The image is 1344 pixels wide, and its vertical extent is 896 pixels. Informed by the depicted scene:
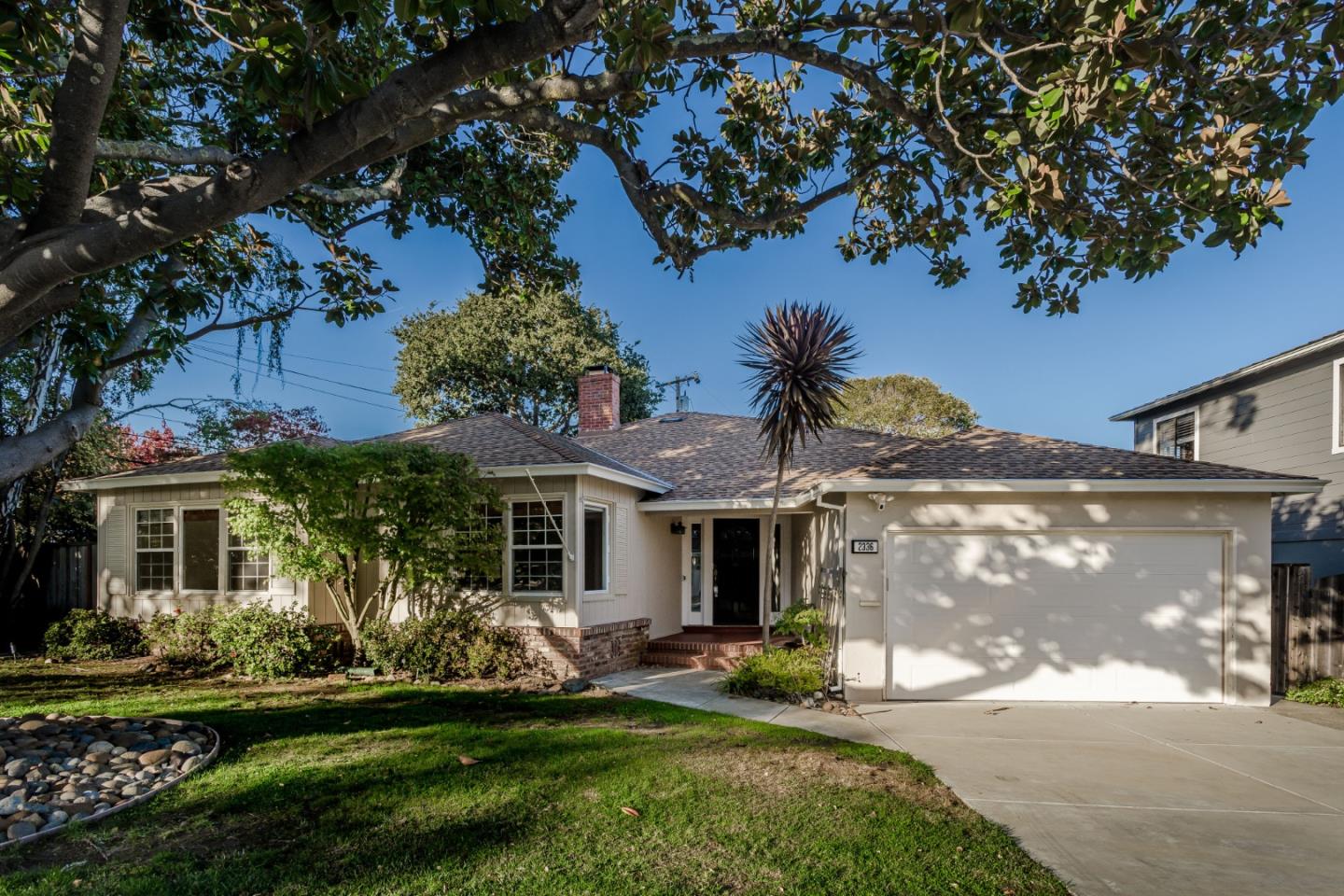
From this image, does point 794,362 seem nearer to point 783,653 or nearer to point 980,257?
point 783,653

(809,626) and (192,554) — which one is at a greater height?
(192,554)

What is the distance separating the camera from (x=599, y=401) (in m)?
18.8

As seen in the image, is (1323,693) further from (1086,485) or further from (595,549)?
(595,549)

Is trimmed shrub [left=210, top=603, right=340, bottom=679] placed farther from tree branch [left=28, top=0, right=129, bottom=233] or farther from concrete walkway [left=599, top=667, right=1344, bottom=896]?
tree branch [left=28, top=0, right=129, bottom=233]

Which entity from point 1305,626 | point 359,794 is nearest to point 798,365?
point 359,794

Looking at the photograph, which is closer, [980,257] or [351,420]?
[980,257]

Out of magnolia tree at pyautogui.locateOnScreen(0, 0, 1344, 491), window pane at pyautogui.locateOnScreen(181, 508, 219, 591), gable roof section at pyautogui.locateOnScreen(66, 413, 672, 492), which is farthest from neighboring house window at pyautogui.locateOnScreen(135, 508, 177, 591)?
magnolia tree at pyautogui.locateOnScreen(0, 0, 1344, 491)

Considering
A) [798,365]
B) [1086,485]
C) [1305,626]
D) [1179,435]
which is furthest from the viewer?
[1179,435]

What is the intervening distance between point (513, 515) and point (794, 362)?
15.3 ft

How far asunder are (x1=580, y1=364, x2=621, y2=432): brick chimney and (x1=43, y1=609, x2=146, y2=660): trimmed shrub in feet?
32.8

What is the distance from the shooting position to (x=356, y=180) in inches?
350

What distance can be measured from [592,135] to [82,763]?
644 centimetres

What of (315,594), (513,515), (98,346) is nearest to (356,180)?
(98,346)

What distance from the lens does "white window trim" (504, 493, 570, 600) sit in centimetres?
1054
